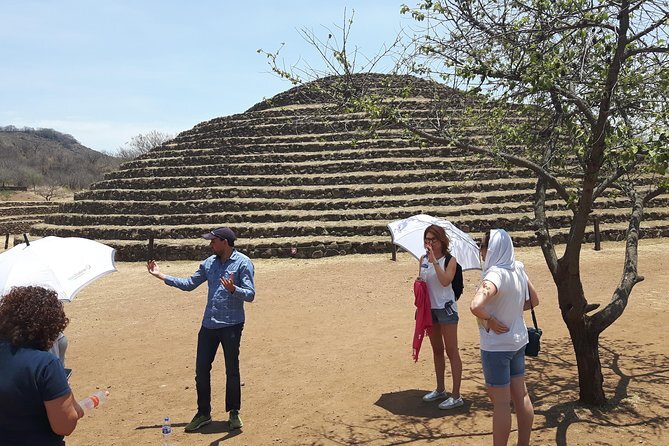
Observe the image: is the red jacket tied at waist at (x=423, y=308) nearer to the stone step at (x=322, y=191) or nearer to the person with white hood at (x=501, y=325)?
the person with white hood at (x=501, y=325)

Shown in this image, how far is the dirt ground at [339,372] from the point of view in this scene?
473 centimetres

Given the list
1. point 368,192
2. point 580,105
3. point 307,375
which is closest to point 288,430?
point 307,375

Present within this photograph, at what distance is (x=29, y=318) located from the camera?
106 inches

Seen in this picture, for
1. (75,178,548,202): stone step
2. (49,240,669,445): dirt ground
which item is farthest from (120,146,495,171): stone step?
(49,240,669,445): dirt ground

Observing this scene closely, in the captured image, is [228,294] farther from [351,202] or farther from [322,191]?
[322,191]

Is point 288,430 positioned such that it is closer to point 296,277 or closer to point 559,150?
point 559,150

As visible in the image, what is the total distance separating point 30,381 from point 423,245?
398 cm

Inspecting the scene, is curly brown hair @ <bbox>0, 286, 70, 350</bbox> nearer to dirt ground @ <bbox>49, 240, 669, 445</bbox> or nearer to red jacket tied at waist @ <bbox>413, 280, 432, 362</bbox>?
dirt ground @ <bbox>49, 240, 669, 445</bbox>

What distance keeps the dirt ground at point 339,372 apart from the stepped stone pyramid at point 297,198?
244 inches

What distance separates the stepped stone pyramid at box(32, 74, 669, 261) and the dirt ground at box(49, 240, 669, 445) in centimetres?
620

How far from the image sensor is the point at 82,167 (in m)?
63.2

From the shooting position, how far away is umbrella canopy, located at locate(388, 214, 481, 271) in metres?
5.71

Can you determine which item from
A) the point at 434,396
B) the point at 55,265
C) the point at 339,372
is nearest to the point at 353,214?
the point at 339,372

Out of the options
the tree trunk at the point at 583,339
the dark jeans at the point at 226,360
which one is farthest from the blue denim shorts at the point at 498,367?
the dark jeans at the point at 226,360
